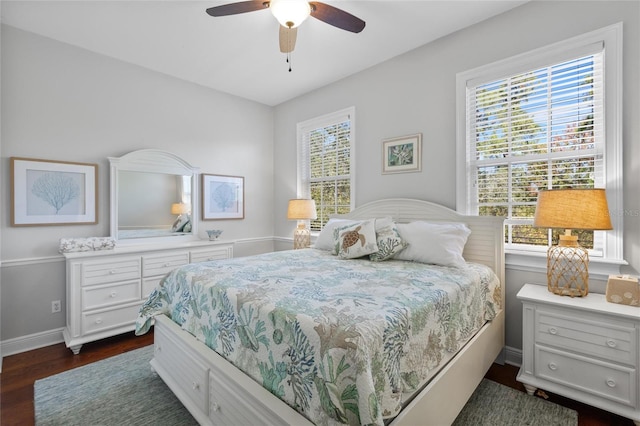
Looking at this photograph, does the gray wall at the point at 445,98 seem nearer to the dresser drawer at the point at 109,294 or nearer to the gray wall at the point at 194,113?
the gray wall at the point at 194,113

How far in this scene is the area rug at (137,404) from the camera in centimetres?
170

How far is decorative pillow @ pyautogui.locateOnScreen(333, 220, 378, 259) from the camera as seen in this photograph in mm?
2424

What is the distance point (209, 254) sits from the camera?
3.41 meters

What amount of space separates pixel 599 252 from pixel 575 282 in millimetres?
330

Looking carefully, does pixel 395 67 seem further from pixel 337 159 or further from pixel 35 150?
pixel 35 150

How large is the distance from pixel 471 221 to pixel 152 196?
3.33 metres

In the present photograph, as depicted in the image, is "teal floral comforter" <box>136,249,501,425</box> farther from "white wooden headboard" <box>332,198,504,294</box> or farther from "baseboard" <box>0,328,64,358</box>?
"baseboard" <box>0,328,64,358</box>

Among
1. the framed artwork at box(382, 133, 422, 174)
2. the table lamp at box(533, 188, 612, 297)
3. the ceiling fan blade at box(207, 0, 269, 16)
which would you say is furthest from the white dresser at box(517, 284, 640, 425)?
the ceiling fan blade at box(207, 0, 269, 16)

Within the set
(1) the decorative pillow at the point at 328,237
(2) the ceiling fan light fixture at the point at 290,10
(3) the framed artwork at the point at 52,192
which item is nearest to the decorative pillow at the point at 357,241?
(1) the decorative pillow at the point at 328,237

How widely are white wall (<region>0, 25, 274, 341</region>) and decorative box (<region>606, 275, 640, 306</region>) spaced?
12.5ft

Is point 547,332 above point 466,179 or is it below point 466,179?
below

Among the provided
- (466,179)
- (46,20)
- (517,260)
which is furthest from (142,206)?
(517,260)

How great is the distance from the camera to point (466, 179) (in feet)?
8.57

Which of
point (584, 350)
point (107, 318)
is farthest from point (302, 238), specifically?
point (584, 350)
